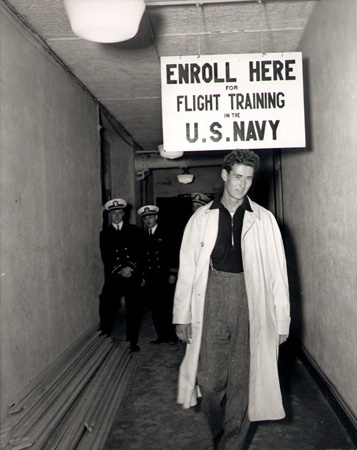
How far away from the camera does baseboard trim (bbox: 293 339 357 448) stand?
3102 mm

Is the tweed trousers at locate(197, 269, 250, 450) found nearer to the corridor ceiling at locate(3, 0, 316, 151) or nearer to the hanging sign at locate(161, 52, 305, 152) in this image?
the hanging sign at locate(161, 52, 305, 152)

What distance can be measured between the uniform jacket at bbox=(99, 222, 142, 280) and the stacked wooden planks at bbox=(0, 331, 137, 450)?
→ 3.94 feet

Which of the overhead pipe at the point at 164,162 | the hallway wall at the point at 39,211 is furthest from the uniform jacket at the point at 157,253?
the overhead pipe at the point at 164,162

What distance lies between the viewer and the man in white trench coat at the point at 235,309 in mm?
2863

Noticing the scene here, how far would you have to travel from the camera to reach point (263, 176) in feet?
24.2

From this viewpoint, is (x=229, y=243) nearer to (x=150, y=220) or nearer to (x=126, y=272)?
(x=126, y=272)

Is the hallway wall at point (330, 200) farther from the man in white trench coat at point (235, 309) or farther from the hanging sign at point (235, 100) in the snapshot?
the man in white trench coat at point (235, 309)

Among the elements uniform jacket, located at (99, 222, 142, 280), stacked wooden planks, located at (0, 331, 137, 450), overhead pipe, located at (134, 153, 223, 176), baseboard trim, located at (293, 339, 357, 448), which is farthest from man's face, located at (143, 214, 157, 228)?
overhead pipe, located at (134, 153, 223, 176)

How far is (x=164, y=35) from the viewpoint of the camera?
4.16 m

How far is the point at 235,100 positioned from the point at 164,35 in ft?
4.57

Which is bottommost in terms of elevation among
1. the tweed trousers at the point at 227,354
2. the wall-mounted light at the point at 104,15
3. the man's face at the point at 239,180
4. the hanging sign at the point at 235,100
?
the tweed trousers at the point at 227,354

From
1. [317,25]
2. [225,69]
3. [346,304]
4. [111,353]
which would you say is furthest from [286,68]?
[111,353]

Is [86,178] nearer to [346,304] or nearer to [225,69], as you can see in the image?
[225,69]

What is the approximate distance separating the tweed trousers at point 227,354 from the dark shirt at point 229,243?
0.05m
